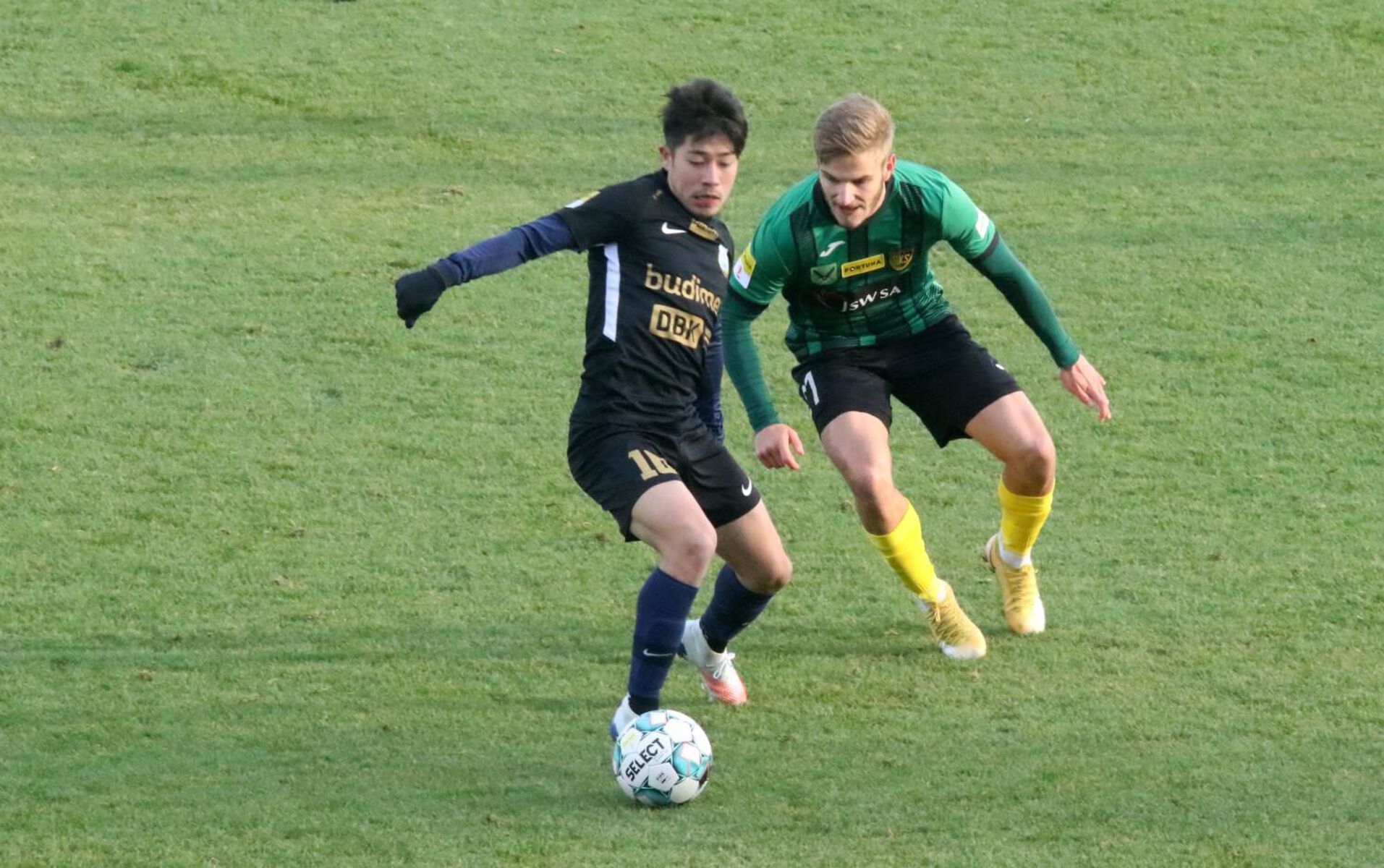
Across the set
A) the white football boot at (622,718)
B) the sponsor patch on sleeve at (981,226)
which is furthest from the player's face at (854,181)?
the white football boot at (622,718)

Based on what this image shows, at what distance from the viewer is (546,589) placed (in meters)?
5.98

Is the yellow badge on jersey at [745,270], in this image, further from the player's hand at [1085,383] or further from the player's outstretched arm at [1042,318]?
the player's hand at [1085,383]

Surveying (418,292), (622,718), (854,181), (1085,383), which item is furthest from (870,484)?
(418,292)

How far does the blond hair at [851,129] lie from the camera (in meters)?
4.99

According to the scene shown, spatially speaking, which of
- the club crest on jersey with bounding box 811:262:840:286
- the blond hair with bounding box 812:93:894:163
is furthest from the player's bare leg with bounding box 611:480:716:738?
the blond hair with bounding box 812:93:894:163

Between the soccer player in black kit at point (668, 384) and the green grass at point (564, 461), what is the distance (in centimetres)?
39

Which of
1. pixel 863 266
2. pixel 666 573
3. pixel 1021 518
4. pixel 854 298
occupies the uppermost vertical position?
pixel 863 266

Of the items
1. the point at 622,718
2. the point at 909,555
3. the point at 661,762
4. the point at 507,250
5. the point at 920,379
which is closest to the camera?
the point at 661,762

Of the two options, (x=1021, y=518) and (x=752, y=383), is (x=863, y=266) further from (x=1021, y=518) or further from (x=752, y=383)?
(x=1021, y=518)

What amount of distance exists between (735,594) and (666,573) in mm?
490

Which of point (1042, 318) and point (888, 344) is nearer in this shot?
point (1042, 318)

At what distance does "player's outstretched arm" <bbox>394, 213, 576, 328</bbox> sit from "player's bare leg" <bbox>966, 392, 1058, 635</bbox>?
1501 millimetres

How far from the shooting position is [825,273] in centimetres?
538

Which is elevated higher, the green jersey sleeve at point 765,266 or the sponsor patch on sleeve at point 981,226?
the sponsor patch on sleeve at point 981,226
